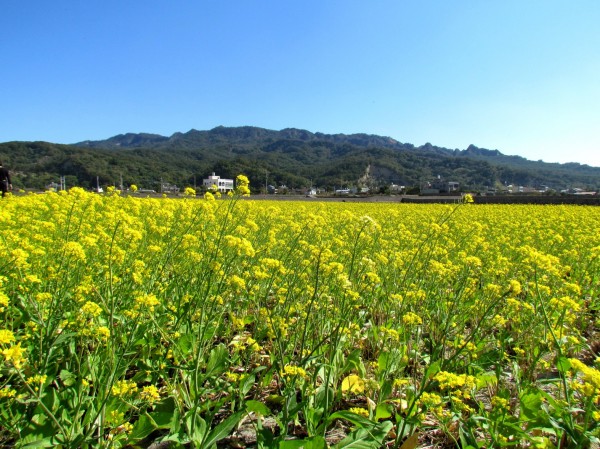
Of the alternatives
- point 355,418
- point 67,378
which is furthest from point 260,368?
point 67,378

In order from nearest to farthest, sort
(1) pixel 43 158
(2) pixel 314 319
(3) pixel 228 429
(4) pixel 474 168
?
(3) pixel 228 429, (2) pixel 314 319, (1) pixel 43 158, (4) pixel 474 168

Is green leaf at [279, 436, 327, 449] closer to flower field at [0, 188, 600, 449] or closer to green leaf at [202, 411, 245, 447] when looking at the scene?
flower field at [0, 188, 600, 449]

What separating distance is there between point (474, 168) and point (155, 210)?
154203 millimetres

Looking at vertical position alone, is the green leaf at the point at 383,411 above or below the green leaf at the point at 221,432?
below

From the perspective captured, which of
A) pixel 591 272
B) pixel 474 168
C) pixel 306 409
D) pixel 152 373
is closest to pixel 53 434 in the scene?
pixel 152 373

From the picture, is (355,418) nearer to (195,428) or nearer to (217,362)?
(195,428)

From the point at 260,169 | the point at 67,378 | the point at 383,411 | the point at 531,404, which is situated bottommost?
the point at 383,411

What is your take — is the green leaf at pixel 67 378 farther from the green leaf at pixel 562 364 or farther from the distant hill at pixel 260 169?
the distant hill at pixel 260 169

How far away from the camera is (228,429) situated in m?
1.67

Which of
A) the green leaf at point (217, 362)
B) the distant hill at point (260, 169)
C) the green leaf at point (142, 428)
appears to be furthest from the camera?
the distant hill at point (260, 169)

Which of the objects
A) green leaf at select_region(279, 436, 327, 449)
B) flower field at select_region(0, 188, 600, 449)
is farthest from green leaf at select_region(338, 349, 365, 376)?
green leaf at select_region(279, 436, 327, 449)

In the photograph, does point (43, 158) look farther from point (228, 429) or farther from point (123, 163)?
point (228, 429)

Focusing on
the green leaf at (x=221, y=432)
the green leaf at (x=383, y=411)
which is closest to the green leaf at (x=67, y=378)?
the green leaf at (x=221, y=432)

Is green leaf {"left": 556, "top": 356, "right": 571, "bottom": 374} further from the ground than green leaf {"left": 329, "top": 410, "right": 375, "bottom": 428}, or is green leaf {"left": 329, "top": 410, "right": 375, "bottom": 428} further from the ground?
green leaf {"left": 556, "top": 356, "right": 571, "bottom": 374}
